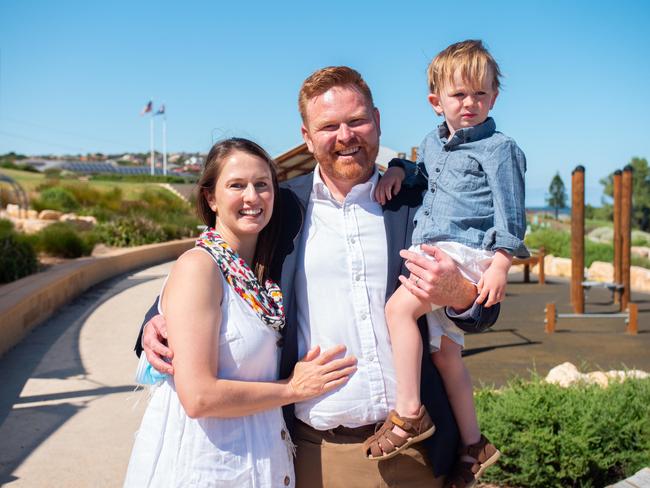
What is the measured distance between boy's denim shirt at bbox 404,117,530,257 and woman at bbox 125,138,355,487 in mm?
555

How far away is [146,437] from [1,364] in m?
5.42

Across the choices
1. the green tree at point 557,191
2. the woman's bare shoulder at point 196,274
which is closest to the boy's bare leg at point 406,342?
the woman's bare shoulder at point 196,274

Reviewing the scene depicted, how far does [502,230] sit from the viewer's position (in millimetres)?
2262

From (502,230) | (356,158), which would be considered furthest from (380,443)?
(356,158)

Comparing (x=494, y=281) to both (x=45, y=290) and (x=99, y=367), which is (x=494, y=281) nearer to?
(x=99, y=367)

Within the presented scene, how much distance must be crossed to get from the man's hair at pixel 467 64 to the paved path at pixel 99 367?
5.28 feet

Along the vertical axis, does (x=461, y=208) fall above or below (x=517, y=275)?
above

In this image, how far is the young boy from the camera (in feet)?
7.29

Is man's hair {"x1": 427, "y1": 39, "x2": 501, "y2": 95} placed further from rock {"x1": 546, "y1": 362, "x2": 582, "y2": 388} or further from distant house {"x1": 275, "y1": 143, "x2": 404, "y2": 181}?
distant house {"x1": 275, "y1": 143, "x2": 404, "y2": 181}

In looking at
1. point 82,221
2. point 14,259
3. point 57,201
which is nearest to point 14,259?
point 14,259

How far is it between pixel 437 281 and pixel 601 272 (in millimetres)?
17196

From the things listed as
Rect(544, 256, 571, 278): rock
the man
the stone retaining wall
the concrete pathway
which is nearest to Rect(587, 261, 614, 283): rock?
Rect(544, 256, 571, 278): rock

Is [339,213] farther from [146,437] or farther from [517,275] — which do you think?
[517,275]

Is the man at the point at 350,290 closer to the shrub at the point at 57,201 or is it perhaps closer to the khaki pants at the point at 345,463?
the khaki pants at the point at 345,463
